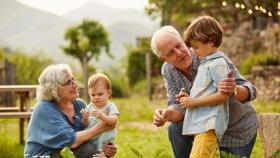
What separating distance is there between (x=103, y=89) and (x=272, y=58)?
45.2ft

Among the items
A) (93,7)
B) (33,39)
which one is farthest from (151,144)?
(93,7)

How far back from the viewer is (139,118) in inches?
491

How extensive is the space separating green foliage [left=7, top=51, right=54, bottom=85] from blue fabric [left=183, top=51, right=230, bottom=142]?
2436 centimetres

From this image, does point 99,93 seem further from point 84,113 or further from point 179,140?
point 179,140

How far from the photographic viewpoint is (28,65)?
30750mm

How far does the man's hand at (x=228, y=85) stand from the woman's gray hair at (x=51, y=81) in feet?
3.95

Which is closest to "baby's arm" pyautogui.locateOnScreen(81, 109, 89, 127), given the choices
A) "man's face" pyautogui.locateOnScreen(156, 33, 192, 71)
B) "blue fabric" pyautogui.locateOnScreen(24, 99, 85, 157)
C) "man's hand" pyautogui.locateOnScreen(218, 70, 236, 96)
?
"blue fabric" pyautogui.locateOnScreen(24, 99, 85, 157)

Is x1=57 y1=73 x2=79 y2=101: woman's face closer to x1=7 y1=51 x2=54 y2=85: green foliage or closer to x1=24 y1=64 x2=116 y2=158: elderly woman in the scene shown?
x1=24 y1=64 x2=116 y2=158: elderly woman

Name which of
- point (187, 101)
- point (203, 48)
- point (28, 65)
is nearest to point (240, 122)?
point (187, 101)

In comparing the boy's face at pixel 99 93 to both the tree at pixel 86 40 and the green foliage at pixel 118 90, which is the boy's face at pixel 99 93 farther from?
the green foliage at pixel 118 90

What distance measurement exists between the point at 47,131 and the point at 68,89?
320mm

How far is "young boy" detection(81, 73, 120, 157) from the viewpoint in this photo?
458cm

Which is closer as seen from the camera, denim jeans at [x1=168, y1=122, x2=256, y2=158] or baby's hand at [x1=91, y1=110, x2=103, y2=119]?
baby's hand at [x1=91, y1=110, x2=103, y2=119]

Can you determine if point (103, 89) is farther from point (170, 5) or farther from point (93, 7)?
point (93, 7)
